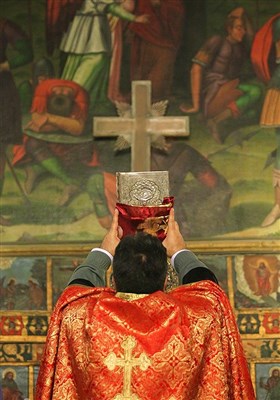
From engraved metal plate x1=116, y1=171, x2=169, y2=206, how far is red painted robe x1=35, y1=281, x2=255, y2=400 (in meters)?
1.54

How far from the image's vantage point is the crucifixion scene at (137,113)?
9625mm

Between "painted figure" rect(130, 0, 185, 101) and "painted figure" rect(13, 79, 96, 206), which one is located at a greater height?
"painted figure" rect(130, 0, 185, 101)

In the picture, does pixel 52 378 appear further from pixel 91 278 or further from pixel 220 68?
pixel 220 68

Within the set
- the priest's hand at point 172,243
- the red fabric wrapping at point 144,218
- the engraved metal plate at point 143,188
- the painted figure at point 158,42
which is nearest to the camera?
the priest's hand at point 172,243

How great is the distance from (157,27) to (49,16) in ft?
3.41

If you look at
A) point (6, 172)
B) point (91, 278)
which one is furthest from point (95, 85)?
point (91, 278)

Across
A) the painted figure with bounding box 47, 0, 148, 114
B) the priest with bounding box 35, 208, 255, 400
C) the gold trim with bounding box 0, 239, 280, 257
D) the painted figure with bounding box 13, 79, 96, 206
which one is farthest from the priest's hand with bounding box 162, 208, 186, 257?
the painted figure with bounding box 47, 0, 148, 114

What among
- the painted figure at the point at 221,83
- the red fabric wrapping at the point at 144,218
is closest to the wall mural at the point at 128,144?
the painted figure at the point at 221,83

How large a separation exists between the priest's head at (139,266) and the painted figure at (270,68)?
4992 millimetres

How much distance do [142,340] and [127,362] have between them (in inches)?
4.7

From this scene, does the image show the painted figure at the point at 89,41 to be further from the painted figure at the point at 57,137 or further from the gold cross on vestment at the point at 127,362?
the gold cross on vestment at the point at 127,362

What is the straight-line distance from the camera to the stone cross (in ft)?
31.2

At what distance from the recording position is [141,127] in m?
9.52

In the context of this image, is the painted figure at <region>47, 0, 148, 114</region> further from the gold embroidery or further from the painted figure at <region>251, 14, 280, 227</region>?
the gold embroidery
